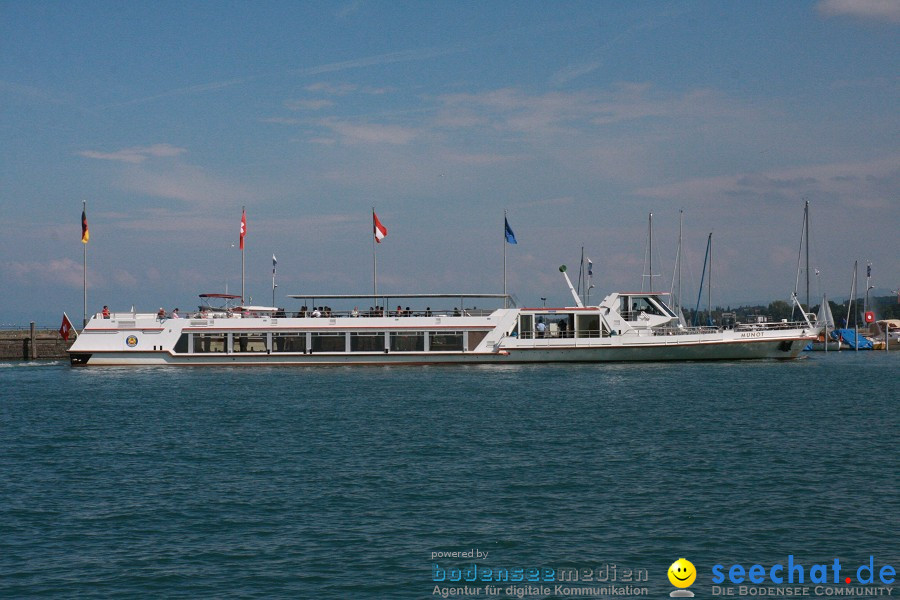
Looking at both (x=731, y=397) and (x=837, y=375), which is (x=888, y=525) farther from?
(x=837, y=375)

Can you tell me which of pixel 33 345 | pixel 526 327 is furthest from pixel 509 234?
pixel 33 345

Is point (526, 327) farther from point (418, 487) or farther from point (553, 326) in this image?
point (418, 487)

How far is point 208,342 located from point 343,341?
8.48 meters

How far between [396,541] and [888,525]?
32.8ft

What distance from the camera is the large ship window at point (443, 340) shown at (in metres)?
58.7

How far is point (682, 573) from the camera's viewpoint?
16.3m

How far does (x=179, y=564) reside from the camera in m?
17.0

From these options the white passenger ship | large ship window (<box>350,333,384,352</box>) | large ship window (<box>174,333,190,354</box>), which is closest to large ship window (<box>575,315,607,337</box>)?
the white passenger ship

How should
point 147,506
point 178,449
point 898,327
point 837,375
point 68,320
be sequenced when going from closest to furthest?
point 147,506 < point 178,449 < point 837,375 < point 68,320 < point 898,327

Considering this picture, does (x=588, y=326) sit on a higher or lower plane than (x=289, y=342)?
higher

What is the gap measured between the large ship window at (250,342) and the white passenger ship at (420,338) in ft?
0.21

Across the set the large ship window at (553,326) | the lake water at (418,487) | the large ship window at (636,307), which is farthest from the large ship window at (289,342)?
the large ship window at (636,307)

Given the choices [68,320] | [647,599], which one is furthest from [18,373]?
[647,599]

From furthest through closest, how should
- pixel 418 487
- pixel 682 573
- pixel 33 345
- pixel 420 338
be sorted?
pixel 33 345 < pixel 420 338 < pixel 418 487 < pixel 682 573
